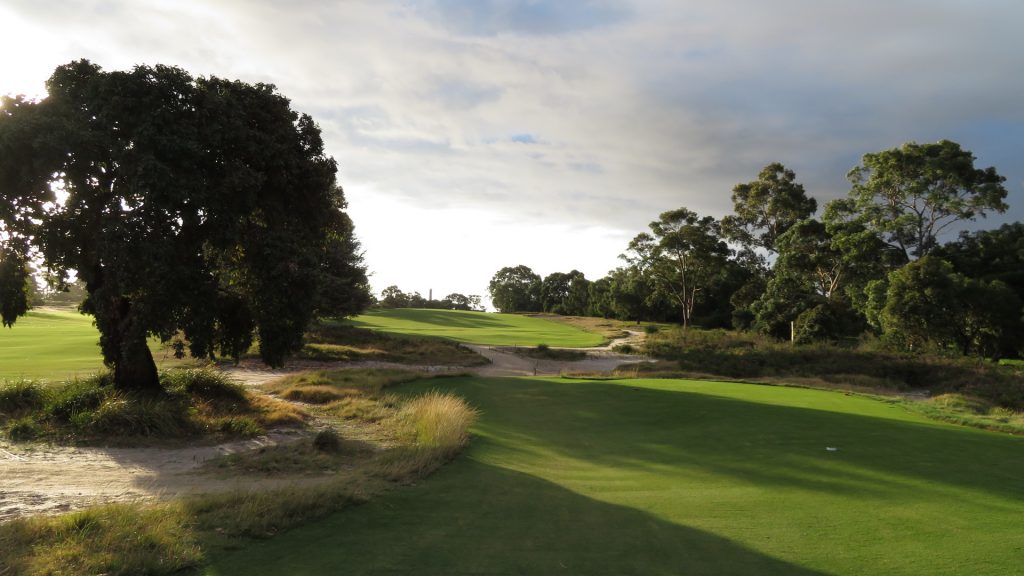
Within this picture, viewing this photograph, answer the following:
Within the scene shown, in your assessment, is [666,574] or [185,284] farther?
[185,284]

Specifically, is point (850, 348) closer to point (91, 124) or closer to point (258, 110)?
point (258, 110)

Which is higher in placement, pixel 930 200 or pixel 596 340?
pixel 930 200

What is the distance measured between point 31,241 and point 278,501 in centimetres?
1144

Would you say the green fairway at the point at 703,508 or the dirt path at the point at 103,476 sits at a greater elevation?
the green fairway at the point at 703,508

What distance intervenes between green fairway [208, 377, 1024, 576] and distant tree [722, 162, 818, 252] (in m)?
52.6

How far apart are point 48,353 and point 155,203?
23678 mm

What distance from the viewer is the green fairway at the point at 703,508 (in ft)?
17.9

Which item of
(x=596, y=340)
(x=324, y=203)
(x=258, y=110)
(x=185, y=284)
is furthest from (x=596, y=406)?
(x=596, y=340)

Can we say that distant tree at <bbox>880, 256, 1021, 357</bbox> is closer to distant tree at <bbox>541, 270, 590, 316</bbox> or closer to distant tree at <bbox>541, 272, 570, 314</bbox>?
distant tree at <bbox>541, 270, 590, 316</bbox>

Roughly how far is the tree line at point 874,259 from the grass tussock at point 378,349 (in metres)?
24.9

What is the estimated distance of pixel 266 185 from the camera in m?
16.0

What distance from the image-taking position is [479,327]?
6956 cm

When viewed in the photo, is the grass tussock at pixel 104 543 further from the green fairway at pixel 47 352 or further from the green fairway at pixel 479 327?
the green fairway at pixel 479 327

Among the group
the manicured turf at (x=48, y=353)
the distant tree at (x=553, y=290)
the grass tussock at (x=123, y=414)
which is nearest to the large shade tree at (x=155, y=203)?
the grass tussock at (x=123, y=414)
